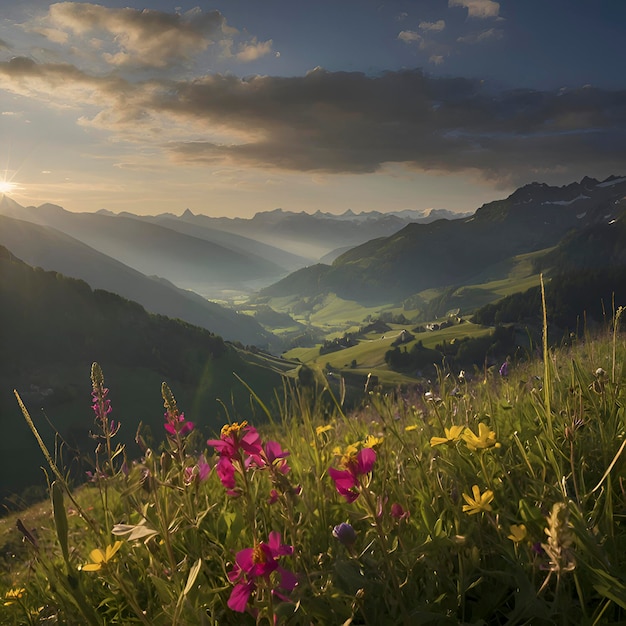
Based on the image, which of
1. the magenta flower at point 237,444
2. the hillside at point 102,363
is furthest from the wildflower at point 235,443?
the hillside at point 102,363

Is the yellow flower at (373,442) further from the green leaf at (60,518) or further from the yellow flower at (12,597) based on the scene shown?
the yellow flower at (12,597)

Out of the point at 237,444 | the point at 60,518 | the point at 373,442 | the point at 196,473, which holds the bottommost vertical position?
the point at 196,473

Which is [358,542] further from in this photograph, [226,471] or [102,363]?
[102,363]

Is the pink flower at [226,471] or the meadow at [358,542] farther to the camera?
the pink flower at [226,471]

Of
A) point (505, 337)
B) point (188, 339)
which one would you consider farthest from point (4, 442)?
point (505, 337)

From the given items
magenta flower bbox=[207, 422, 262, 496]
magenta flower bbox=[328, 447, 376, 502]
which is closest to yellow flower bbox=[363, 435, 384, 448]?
magenta flower bbox=[328, 447, 376, 502]

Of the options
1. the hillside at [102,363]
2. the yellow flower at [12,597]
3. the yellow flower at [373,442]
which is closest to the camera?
the yellow flower at [373,442]

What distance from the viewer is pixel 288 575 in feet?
4.64

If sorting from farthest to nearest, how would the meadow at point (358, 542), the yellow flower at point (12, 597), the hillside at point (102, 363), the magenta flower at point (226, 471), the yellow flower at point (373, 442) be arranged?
the hillside at point (102, 363)
the yellow flower at point (12, 597)
the yellow flower at point (373, 442)
the magenta flower at point (226, 471)
the meadow at point (358, 542)

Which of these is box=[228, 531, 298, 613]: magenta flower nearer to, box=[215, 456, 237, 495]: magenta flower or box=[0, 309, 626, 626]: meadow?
box=[0, 309, 626, 626]: meadow

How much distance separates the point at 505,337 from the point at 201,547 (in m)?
212

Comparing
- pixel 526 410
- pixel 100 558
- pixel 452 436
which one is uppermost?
pixel 452 436

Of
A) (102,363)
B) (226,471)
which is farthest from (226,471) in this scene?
(102,363)

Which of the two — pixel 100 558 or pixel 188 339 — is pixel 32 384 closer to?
pixel 188 339
